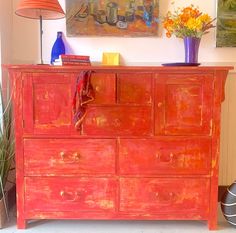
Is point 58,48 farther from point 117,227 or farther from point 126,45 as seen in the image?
point 117,227

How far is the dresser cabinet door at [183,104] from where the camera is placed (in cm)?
183

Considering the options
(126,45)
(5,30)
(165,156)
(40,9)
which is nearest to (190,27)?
(126,45)

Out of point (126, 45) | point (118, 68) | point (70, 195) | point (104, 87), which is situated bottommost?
point (70, 195)

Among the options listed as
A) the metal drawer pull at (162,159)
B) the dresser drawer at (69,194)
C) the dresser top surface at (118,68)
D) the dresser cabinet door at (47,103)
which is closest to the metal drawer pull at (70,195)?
the dresser drawer at (69,194)

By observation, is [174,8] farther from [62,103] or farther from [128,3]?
[62,103]

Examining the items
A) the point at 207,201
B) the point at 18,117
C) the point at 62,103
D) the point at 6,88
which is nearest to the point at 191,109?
the point at 207,201

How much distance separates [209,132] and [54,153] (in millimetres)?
977

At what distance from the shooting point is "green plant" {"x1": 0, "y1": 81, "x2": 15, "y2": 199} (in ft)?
6.48

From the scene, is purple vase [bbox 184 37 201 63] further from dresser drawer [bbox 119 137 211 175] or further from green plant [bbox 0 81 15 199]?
green plant [bbox 0 81 15 199]

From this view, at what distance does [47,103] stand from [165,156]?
2.64 ft

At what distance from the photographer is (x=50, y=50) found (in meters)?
2.32

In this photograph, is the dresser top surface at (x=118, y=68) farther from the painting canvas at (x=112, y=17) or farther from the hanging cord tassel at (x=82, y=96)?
the painting canvas at (x=112, y=17)

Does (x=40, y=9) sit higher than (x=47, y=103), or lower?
higher

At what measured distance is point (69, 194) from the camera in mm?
1904
